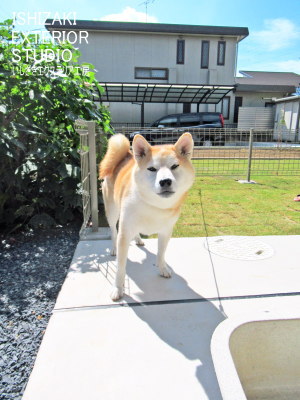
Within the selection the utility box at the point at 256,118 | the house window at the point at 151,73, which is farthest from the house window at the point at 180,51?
the utility box at the point at 256,118

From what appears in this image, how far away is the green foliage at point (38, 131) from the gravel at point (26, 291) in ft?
0.99

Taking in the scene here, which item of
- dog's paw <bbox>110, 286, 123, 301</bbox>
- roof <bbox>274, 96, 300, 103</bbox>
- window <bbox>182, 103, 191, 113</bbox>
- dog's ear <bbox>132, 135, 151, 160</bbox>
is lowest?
dog's paw <bbox>110, 286, 123, 301</bbox>

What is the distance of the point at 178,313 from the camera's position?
2.01 metres

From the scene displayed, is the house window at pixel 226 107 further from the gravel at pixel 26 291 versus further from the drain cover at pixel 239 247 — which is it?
the gravel at pixel 26 291

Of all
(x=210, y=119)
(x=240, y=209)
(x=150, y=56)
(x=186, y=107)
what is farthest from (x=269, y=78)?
(x=240, y=209)

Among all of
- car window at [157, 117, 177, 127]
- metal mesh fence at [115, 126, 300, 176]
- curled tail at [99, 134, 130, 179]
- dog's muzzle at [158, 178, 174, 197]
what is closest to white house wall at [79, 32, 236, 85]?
car window at [157, 117, 177, 127]

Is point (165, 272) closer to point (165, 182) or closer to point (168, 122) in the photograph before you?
point (165, 182)

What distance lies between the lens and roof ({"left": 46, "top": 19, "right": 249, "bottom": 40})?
17.5 m

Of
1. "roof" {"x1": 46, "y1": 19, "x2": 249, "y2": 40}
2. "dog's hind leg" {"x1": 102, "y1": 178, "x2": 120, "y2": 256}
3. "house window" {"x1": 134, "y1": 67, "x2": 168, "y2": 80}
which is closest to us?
"dog's hind leg" {"x1": 102, "y1": 178, "x2": 120, "y2": 256}

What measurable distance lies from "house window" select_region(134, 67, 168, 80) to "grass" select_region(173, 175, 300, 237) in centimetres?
1457

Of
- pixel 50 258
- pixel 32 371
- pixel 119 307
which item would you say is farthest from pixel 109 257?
pixel 32 371

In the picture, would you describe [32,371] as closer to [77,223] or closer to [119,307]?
[119,307]

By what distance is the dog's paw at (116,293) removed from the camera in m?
2.15

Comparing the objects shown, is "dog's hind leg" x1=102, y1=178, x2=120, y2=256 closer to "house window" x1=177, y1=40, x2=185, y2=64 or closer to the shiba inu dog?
the shiba inu dog
